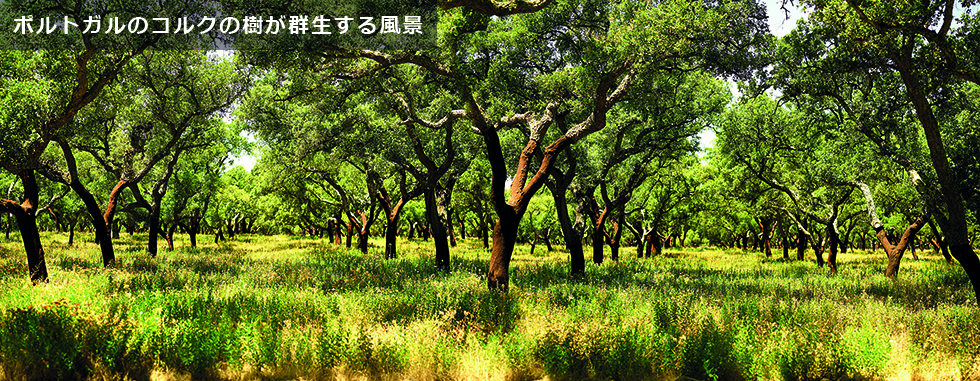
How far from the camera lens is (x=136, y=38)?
12648 millimetres

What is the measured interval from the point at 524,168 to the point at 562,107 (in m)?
4.30

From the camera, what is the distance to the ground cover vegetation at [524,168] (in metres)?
6.37

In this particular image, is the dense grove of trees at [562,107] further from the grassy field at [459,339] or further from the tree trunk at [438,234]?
the grassy field at [459,339]

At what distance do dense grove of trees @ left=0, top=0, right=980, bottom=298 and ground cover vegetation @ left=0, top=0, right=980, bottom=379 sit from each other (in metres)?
0.10

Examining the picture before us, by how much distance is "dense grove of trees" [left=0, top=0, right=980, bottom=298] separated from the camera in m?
10.8

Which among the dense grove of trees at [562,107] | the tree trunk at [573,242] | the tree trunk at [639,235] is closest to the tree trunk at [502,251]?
the dense grove of trees at [562,107]

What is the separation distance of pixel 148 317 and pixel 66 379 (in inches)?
68.4

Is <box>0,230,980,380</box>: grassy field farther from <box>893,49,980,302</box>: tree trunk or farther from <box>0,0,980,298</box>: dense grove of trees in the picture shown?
<box>0,0,980,298</box>: dense grove of trees

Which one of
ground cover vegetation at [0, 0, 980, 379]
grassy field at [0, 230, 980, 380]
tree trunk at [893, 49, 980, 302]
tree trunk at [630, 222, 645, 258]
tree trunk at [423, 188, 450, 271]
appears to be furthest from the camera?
tree trunk at [630, 222, 645, 258]

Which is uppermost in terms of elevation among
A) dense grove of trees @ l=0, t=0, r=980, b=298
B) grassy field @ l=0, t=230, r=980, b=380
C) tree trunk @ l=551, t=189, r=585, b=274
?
dense grove of trees @ l=0, t=0, r=980, b=298

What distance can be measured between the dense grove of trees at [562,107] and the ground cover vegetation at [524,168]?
10 cm

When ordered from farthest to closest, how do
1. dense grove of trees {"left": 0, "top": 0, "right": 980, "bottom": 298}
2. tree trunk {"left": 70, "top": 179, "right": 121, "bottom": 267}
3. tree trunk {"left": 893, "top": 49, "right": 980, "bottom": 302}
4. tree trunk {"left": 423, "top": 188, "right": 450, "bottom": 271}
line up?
tree trunk {"left": 423, "top": 188, "right": 450, "bottom": 271}, tree trunk {"left": 70, "top": 179, "right": 121, "bottom": 267}, dense grove of trees {"left": 0, "top": 0, "right": 980, "bottom": 298}, tree trunk {"left": 893, "top": 49, "right": 980, "bottom": 302}

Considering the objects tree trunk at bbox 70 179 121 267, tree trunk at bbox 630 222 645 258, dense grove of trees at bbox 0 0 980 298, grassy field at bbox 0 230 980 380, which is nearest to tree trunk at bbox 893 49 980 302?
dense grove of trees at bbox 0 0 980 298

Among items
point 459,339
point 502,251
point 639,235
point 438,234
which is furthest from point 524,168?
point 639,235
